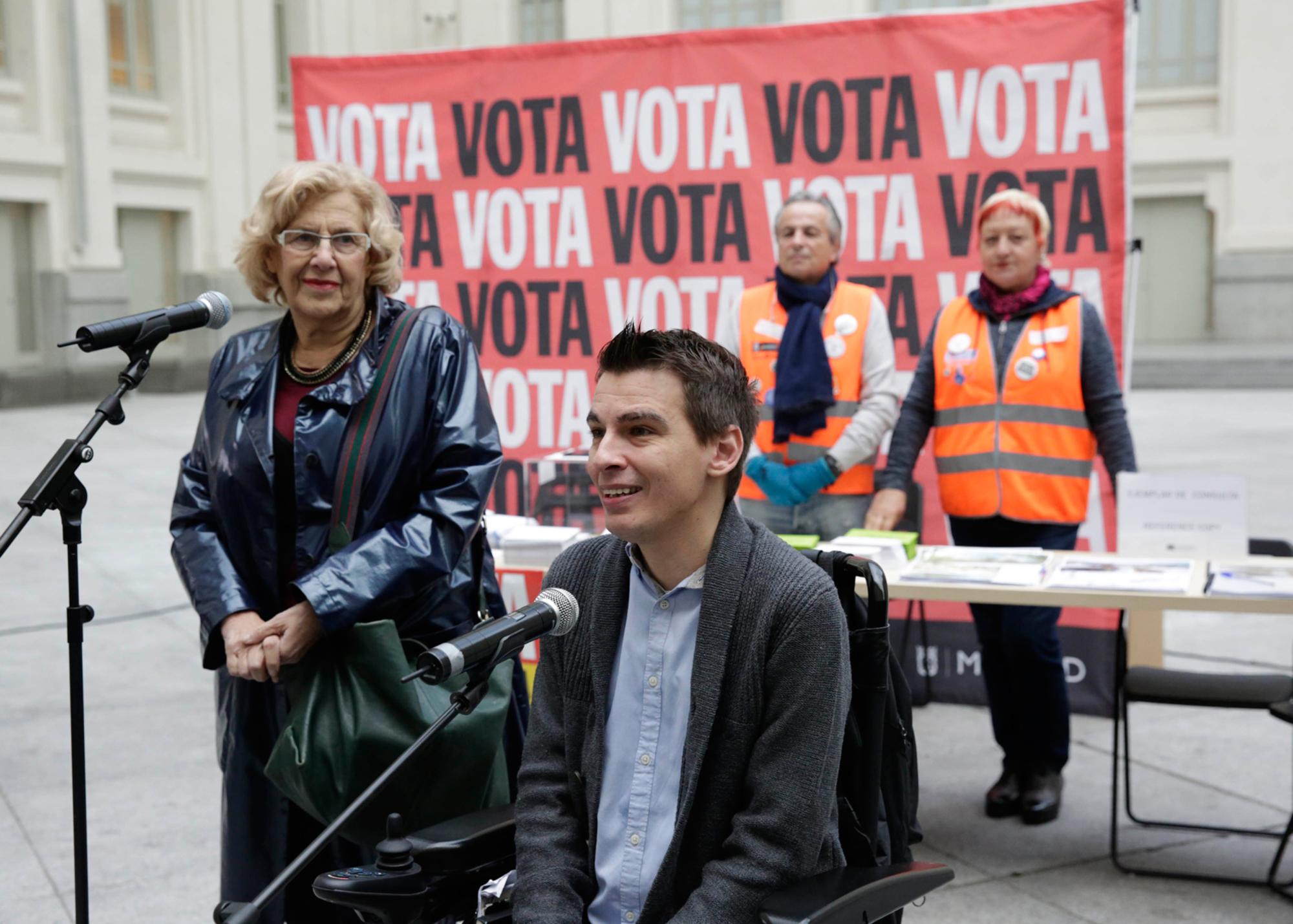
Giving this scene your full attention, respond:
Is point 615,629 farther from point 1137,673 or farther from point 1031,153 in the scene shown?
point 1031,153

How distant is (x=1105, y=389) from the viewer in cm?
442

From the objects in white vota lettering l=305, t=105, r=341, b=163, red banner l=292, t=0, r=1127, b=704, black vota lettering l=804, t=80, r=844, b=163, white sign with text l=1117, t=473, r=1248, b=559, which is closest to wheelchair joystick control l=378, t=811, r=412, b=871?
white sign with text l=1117, t=473, r=1248, b=559

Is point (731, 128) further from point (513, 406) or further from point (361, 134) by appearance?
point (361, 134)

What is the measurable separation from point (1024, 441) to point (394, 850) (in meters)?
2.88

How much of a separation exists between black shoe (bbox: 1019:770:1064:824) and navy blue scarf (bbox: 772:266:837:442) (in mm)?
1359

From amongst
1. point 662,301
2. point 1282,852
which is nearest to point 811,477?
point 662,301

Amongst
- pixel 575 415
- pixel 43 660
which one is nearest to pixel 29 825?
pixel 43 660

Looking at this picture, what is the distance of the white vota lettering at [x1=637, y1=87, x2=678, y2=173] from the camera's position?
229 inches

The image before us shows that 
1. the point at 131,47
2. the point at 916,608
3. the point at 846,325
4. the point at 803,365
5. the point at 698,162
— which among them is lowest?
the point at 916,608

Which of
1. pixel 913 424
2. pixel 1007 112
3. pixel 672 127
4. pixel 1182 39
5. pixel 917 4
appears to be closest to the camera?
pixel 913 424

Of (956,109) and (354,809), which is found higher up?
(956,109)

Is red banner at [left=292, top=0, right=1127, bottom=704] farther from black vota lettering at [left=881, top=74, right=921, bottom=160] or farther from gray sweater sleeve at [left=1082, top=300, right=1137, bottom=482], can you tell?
gray sweater sleeve at [left=1082, top=300, right=1137, bottom=482]

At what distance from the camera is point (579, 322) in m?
6.01

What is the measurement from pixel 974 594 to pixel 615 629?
1.86 meters
